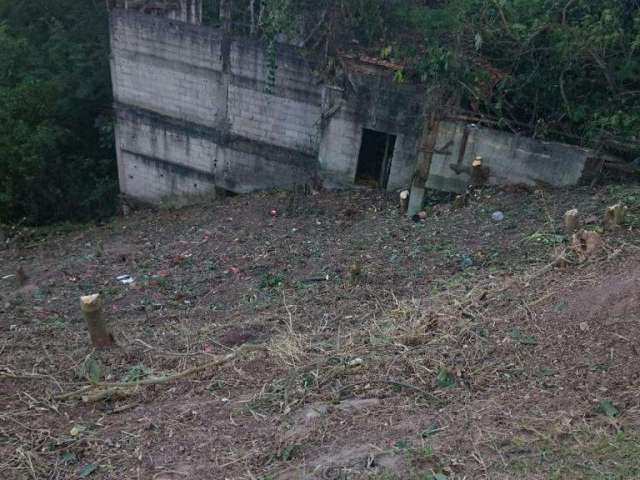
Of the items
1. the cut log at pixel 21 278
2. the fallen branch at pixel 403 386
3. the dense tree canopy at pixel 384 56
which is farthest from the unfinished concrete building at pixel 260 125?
the fallen branch at pixel 403 386

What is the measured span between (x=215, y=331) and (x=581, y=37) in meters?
5.51

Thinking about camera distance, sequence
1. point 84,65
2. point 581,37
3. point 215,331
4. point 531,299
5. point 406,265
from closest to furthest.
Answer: point 531,299 < point 215,331 < point 406,265 < point 581,37 < point 84,65

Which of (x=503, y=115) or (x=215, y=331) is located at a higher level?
(x=503, y=115)

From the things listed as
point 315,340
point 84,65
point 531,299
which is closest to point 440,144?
point 531,299

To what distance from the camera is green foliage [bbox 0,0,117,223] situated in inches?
400

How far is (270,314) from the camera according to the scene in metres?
5.35

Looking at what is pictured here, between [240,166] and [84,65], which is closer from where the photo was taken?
[240,166]

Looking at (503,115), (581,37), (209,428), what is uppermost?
(581,37)

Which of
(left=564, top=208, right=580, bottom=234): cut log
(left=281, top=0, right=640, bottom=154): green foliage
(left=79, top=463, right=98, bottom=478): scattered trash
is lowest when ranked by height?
(left=79, top=463, right=98, bottom=478): scattered trash

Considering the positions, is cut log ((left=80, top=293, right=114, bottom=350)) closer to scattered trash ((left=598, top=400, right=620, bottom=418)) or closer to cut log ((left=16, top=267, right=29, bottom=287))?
cut log ((left=16, top=267, right=29, bottom=287))

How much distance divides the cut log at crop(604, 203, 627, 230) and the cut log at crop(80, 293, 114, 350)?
470 centimetres

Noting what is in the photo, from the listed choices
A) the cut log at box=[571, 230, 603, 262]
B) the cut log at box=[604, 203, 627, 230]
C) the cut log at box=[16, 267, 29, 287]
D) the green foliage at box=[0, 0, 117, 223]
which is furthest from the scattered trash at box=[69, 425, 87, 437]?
the green foliage at box=[0, 0, 117, 223]

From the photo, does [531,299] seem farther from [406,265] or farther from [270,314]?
[270,314]

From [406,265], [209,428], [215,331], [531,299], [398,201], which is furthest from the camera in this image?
[398,201]
